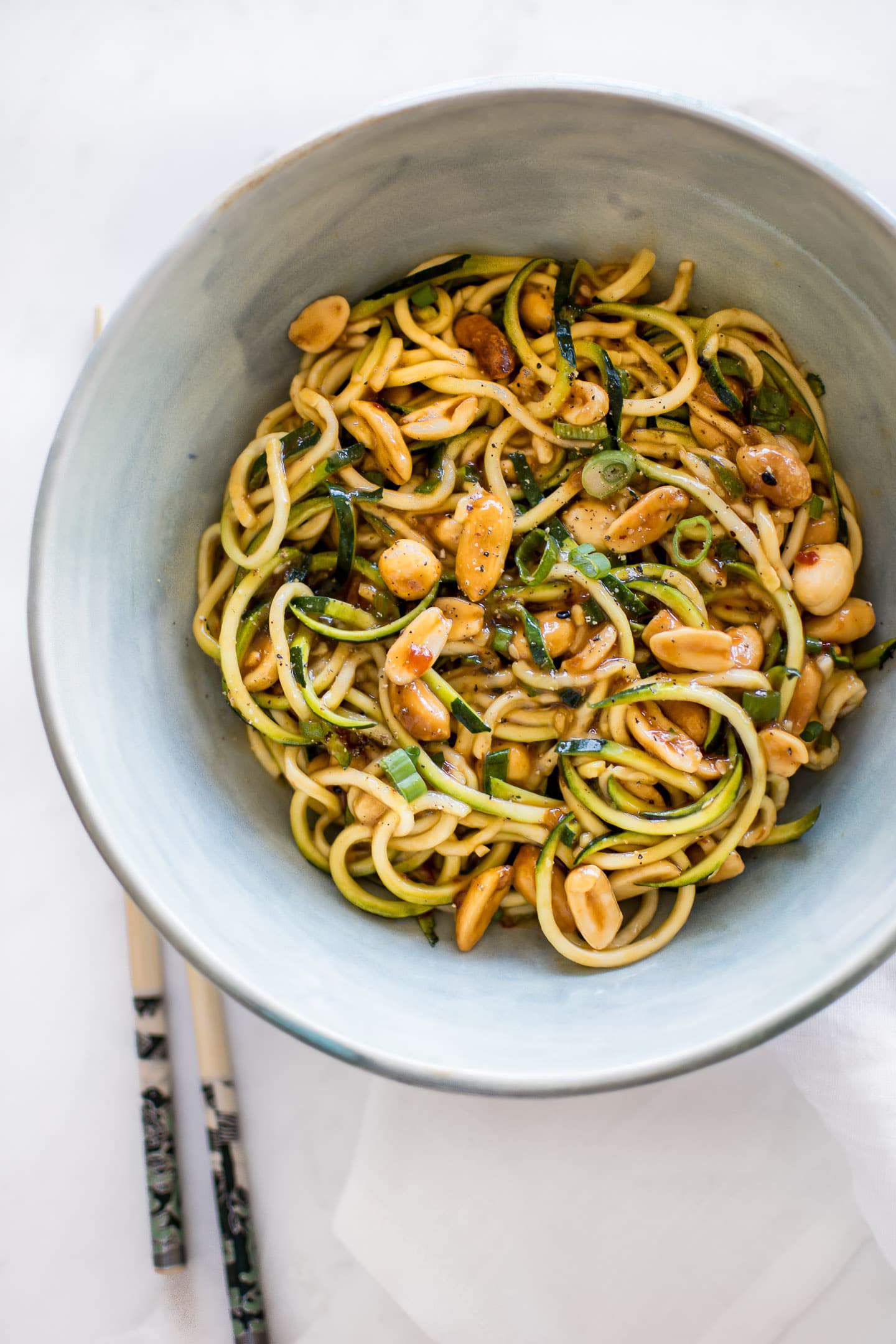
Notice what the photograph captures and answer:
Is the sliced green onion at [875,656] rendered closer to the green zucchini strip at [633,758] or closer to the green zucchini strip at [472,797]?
the green zucchini strip at [633,758]

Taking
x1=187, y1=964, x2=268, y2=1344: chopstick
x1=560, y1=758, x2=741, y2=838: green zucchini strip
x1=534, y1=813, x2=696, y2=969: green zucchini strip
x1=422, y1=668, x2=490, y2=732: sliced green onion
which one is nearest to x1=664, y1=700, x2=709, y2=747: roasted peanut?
x1=560, y1=758, x2=741, y2=838: green zucchini strip

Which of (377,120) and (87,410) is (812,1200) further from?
(377,120)

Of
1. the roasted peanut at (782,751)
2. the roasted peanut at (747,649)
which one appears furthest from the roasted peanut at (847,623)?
the roasted peanut at (782,751)

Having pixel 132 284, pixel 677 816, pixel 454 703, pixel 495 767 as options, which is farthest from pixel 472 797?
pixel 132 284

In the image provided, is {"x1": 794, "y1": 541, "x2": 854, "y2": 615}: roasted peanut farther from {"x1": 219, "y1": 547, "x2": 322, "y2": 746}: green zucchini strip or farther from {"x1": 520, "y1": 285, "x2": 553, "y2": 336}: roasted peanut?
{"x1": 219, "y1": 547, "x2": 322, "y2": 746}: green zucchini strip

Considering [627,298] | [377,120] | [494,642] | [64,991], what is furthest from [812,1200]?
[377,120]

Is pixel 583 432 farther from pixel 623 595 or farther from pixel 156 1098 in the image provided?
pixel 156 1098
